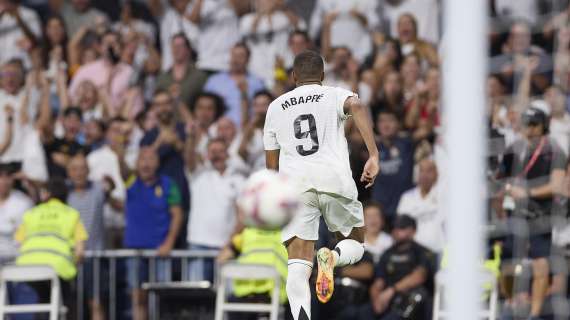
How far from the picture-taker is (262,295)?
41.7 feet

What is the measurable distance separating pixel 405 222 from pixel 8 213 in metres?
A: 4.56

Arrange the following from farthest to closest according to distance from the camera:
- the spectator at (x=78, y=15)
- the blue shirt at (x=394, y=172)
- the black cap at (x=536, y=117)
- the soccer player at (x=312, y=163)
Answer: the spectator at (x=78, y=15) → the blue shirt at (x=394, y=172) → the black cap at (x=536, y=117) → the soccer player at (x=312, y=163)

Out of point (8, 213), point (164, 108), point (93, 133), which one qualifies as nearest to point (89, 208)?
point (8, 213)

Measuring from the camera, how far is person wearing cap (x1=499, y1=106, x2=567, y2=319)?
1129 centimetres

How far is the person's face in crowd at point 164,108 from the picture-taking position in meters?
14.4

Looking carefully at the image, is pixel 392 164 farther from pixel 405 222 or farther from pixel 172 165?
pixel 172 165

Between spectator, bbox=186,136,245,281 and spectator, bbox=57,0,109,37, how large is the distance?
3246 millimetres

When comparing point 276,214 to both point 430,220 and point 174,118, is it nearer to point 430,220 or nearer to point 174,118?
point 430,220

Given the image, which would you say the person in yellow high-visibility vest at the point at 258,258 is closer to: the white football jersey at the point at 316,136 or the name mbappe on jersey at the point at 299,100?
the white football jersey at the point at 316,136

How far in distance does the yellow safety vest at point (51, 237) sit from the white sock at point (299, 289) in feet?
15.6

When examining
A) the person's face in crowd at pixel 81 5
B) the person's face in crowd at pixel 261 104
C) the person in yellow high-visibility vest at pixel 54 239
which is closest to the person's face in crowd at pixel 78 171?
the person in yellow high-visibility vest at pixel 54 239

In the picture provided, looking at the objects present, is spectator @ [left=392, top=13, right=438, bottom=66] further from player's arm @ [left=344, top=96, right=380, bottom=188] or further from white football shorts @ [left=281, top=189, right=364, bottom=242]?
player's arm @ [left=344, top=96, right=380, bottom=188]

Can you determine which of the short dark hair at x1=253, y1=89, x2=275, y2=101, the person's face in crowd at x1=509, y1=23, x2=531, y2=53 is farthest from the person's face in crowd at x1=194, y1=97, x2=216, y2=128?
the person's face in crowd at x1=509, y1=23, x2=531, y2=53

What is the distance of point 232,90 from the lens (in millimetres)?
14617
